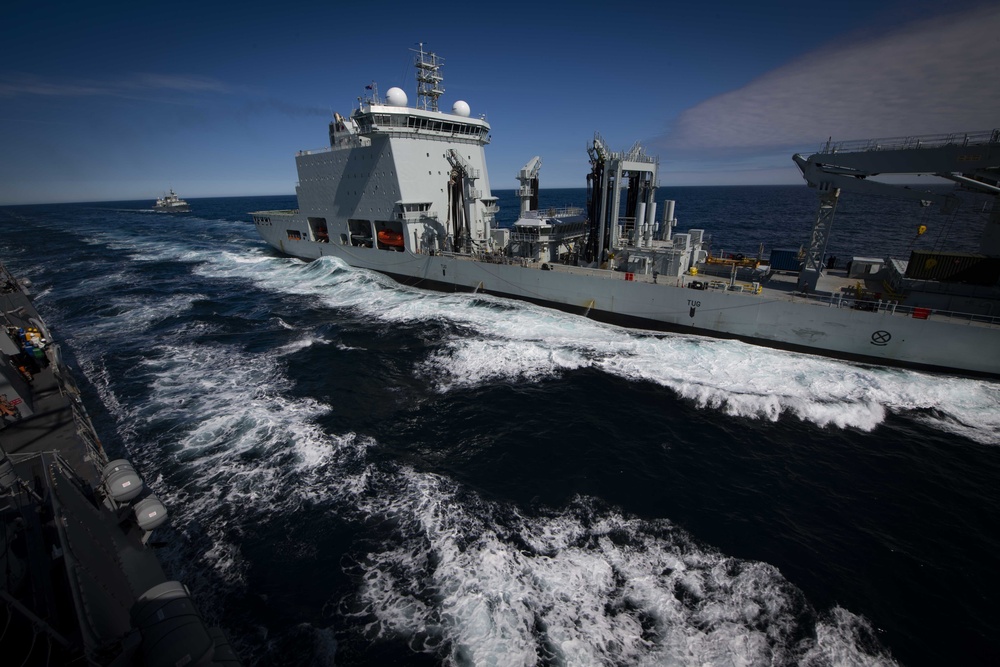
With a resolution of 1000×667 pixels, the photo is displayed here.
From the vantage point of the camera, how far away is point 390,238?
32.4 m

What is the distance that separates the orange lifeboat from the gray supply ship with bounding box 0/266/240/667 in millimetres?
23582

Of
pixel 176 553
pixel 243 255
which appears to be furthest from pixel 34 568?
pixel 243 255

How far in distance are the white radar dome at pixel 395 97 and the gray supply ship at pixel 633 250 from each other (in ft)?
0.29

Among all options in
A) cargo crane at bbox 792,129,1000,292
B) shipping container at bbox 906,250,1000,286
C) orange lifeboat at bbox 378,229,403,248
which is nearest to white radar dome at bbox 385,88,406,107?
orange lifeboat at bbox 378,229,403,248

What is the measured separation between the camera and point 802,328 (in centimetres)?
1917

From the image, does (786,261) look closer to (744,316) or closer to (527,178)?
(744,316)

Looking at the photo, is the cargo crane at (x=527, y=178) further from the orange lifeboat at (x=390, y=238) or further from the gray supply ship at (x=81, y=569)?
the gray supply ship at (x=81, y=569)

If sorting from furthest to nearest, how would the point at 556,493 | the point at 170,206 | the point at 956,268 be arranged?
1. the point at 170,206
2. the point at 956,268
3. the point at 556,493

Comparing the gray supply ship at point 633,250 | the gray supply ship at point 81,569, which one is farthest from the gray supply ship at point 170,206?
the gray supply ship at point 81,569

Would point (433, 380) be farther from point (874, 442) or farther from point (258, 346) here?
point (874, 442)

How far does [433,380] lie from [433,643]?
10.7 metres

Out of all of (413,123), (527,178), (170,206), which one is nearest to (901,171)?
(527,178)

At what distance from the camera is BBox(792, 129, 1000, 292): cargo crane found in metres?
16.8

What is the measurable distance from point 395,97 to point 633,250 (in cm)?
2063
